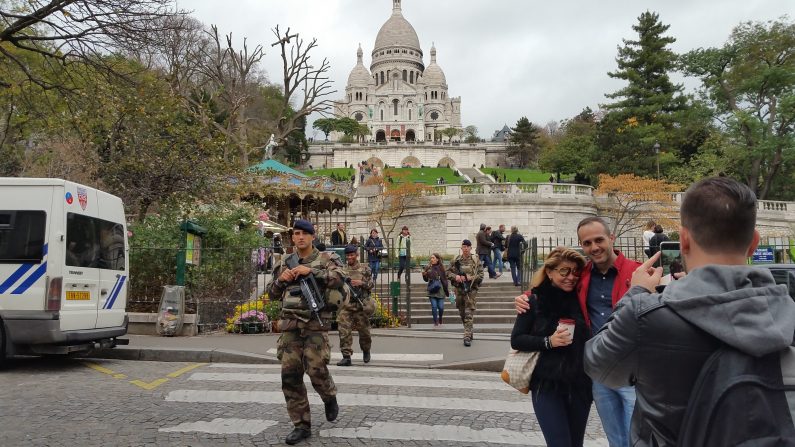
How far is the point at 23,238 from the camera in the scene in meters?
8.09

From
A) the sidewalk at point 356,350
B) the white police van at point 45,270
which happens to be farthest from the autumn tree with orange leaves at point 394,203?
the white police van at point 45,270

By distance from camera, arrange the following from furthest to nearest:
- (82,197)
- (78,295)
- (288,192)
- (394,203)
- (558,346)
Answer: (394,203) → (288,192) → (82,197) → (78,295) → (558,346)

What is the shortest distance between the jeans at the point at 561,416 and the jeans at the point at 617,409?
145mm

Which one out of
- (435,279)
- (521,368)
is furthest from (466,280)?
(521,368)

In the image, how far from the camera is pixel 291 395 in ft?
16.7

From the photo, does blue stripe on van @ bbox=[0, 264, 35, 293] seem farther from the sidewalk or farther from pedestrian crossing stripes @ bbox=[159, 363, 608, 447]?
pedestrian crossing stripes @ bbox=[159, 363, 608, 447]

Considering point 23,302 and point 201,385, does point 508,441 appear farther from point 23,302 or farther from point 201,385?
point 23,302

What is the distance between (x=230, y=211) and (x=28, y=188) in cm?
819

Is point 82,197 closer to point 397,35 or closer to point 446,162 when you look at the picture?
point 446,162

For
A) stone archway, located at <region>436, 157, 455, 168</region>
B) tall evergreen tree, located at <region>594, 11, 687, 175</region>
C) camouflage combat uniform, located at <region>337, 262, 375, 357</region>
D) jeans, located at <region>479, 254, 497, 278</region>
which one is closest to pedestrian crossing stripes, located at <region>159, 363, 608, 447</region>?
camouflage combat uniform, located at <region>337, 262, 375, 357</region>

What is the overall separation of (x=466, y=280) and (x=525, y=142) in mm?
87944

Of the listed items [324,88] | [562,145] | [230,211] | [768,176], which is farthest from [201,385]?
[562,145]

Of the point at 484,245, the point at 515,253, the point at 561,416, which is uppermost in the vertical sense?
the point at 484,245

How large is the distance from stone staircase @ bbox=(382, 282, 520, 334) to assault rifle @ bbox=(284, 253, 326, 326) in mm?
7882
